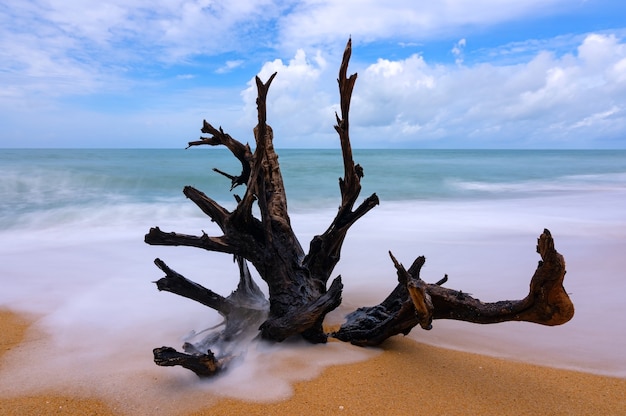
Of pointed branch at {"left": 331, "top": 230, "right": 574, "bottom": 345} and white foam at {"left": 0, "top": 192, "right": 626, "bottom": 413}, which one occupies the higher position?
pointed branch at {"left": 331, "top": 230, "right": 574, "bottom": 345}

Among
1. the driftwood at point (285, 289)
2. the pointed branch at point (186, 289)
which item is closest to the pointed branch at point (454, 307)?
the driftwood at point (285, 289)

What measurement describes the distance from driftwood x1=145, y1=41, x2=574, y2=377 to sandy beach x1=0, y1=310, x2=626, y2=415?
26 centimetres

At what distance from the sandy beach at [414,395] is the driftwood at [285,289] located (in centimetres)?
26

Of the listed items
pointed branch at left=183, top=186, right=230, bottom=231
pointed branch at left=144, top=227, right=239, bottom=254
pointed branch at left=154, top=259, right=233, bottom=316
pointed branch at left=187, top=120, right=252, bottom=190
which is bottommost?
pointed branch at left=154, top=259, right=233, bottom=316

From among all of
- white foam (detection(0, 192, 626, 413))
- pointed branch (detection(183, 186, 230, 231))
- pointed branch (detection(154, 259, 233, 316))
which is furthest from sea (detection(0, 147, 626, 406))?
pointed branch (detection(183, 186, 230, 231))

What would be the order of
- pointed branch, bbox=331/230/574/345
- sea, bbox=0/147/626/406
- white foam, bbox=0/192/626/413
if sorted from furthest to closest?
sea, bbox=0/147/626/406, white foam, bbox=0/192/626/413, pointed branch, bbox=331/230/574/345

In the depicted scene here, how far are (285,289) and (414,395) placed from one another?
1003 millimetres

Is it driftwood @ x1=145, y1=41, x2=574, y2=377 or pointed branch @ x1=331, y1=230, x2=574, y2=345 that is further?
driftwood @ x1=145, y1=41, x2=574, y2=377

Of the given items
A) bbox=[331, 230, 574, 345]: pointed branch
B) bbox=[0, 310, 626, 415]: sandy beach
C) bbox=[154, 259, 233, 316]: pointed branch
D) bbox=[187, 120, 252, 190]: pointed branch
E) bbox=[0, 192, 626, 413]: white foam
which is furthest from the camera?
bbox=[187, 120, 252, 190]: pointed branch

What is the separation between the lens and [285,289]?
10.1ft

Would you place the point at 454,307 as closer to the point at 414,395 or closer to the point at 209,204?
the point at 414,395

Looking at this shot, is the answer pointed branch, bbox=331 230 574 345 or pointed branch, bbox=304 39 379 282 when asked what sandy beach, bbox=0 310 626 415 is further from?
pointed branch, bbox=304 39 379 282

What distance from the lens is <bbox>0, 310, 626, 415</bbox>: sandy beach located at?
2381 mm

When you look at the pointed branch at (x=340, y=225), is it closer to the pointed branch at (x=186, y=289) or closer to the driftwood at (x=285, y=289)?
the driftwood at (x=285, y=289)
